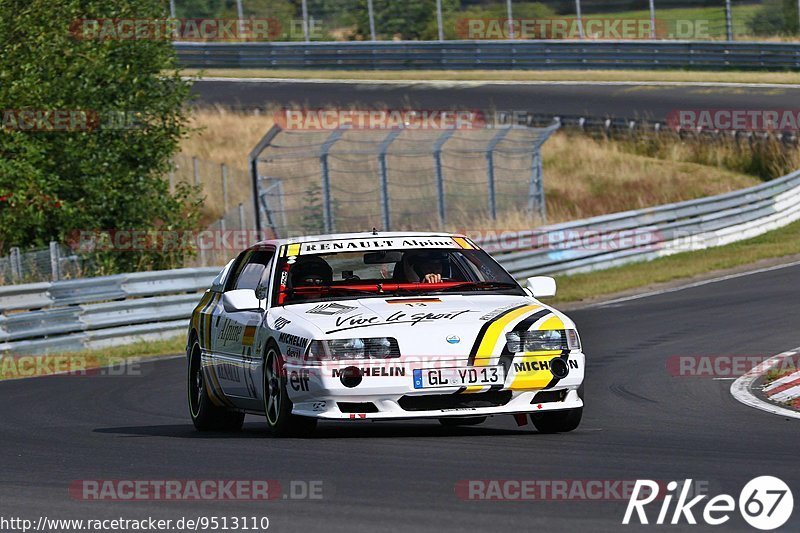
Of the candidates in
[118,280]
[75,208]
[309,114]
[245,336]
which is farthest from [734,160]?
[245,336]

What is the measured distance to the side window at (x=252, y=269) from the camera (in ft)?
35.9

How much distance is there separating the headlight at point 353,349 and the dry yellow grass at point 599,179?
886 inches

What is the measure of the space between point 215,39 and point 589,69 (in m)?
12.9

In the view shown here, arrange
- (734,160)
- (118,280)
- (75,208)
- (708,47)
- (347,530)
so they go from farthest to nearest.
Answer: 1. (708,47)
2. (734,160)
3. (75,208)
4. (118,280)
5. (347,530)

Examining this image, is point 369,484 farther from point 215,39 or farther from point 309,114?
point 215,39

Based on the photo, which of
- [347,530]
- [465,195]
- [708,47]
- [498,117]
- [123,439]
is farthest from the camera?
[708,47]

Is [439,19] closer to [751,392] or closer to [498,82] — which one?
[498,82]

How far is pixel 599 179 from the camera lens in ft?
112

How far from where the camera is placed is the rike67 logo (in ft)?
19.9

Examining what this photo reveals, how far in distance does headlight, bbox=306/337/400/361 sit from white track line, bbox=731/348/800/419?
297 cm

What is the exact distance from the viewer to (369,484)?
285 inches

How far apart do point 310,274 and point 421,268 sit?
0.78 metres

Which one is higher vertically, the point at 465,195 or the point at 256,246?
the point at 256,246

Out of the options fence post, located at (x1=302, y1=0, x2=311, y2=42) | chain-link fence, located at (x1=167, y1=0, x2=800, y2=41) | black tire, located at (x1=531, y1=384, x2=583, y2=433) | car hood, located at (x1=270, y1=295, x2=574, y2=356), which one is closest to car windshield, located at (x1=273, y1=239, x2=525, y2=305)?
car hood, located at (x1=270, y1=295, x2=574, y2=356)
